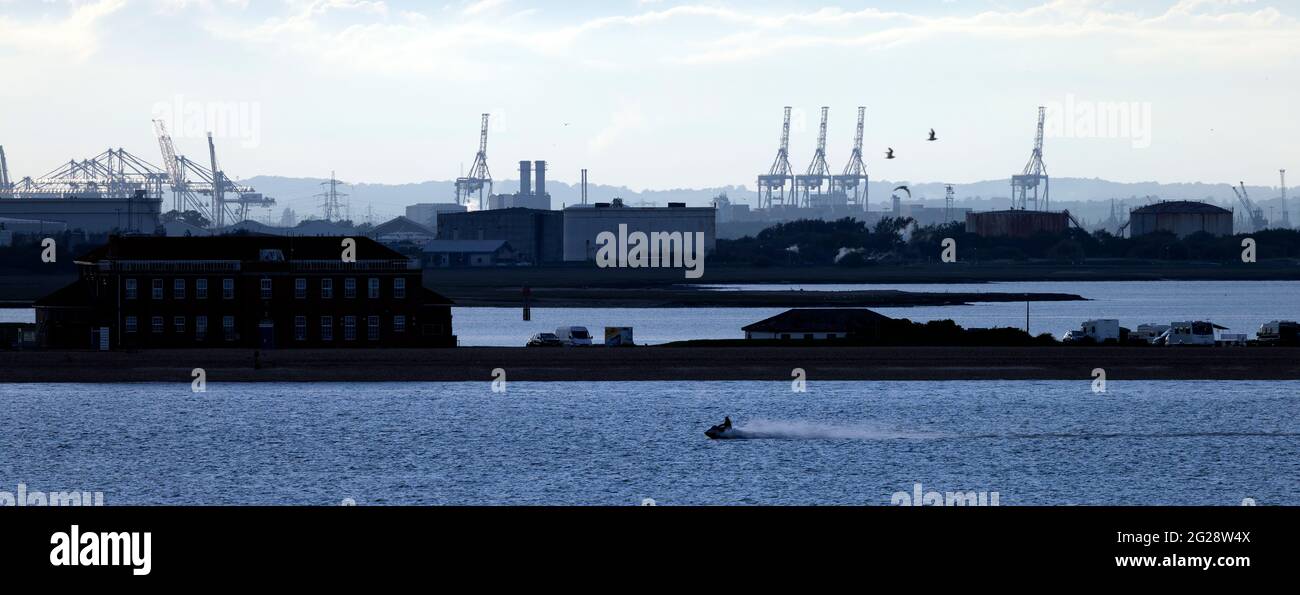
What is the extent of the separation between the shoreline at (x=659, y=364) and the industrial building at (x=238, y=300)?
1776 mm

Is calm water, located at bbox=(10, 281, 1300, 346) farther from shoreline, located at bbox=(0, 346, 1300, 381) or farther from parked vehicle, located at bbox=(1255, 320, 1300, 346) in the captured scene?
parked vehicle, located at bbox=(1255, 320, 1300, 346)

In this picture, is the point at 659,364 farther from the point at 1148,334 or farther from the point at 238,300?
the point at 1148,334

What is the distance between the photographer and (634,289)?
7781 inches

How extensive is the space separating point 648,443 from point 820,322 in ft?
113

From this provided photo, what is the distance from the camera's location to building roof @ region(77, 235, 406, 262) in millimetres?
82000

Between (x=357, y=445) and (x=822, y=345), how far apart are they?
120 feet

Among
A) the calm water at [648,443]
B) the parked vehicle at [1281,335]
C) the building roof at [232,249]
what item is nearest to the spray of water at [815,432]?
the calm water at [648,443]

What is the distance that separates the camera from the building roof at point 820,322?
87.2 metres

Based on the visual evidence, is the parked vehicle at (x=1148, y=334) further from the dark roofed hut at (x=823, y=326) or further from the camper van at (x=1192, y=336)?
the dark roofed hut at (x=823, y=326)

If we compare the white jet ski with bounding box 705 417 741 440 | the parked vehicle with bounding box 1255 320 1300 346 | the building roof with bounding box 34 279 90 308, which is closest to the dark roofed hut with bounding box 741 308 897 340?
the parked vehicle with bounding box 1255 320 1300 346

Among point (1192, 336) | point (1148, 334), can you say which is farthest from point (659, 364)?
point (1192, 336)

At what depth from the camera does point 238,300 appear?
8225 cm

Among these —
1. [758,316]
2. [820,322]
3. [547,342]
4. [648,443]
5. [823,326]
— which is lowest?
[648,443]
